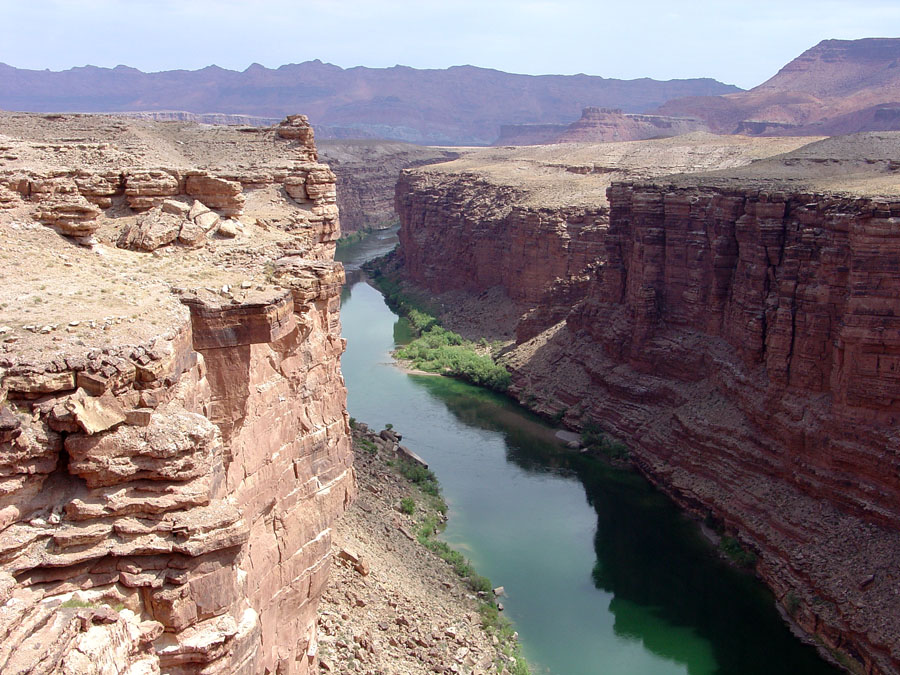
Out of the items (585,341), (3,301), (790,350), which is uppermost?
(3,301)

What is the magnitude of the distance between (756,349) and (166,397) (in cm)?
2676

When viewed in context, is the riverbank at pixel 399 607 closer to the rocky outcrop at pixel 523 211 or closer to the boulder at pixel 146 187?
the boulder at pixel 146 187

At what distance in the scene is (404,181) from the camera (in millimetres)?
81875

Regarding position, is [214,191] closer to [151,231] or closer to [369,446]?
[151,231]

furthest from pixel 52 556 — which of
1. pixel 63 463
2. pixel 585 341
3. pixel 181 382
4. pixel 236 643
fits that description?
pixel 585 341

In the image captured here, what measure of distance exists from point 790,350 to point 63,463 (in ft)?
87.1

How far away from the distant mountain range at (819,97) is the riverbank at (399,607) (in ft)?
321

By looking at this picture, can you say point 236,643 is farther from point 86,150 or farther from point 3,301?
point 86,150

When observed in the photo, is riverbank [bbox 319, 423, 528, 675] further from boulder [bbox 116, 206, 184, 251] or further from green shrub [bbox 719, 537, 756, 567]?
boulder [bbox 116, 206, 184, 251]

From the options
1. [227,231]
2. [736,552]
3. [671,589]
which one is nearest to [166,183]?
[227,231]

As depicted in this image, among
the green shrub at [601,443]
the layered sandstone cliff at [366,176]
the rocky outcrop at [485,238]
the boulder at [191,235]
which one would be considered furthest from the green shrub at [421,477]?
the layered sandstone cliff at [366,176]

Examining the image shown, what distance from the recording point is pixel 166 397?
414 inches

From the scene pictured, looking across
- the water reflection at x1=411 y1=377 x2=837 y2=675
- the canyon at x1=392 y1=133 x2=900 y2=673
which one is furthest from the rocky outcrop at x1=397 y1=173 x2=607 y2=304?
the water reflection at x1=411 y1=377 x2=837 y2=675

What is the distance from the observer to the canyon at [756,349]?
2678 cm
